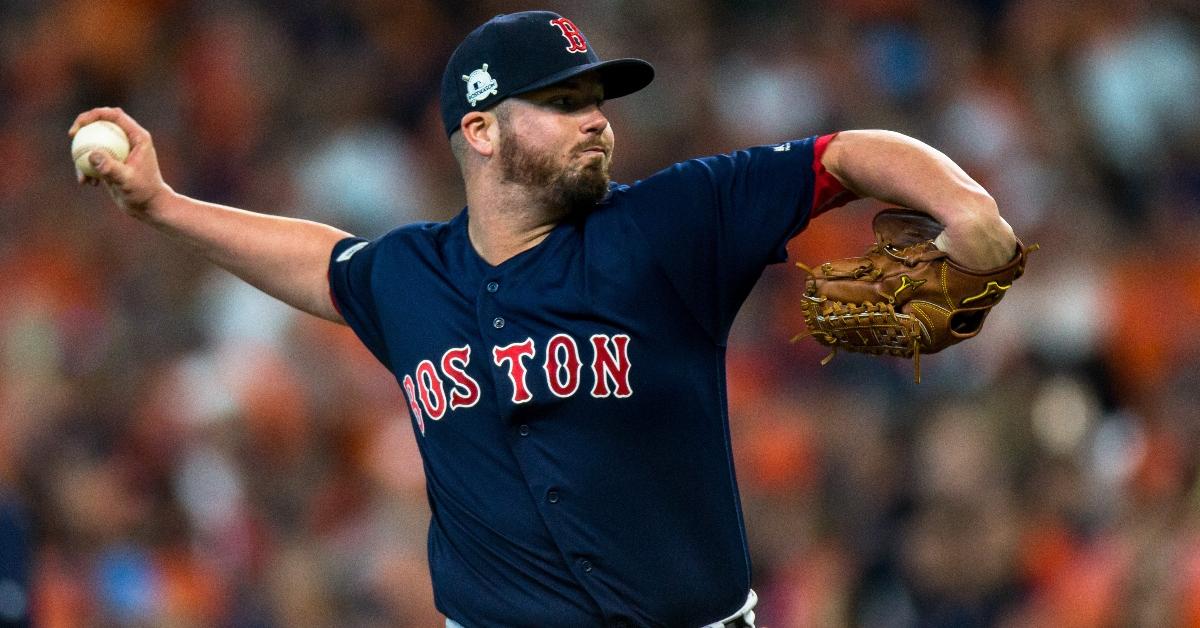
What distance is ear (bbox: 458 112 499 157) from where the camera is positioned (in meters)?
2.89

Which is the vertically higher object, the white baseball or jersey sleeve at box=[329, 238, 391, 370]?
the white baseball

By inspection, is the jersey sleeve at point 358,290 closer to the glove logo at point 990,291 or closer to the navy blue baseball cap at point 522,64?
the navy blue baseball cap at point 522,64

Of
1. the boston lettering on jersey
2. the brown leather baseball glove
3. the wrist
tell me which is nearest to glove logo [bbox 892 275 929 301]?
the brown leather baseball glove

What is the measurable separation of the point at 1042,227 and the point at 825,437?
128cm

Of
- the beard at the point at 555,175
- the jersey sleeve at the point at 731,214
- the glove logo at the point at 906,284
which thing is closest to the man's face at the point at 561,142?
the beard at the point at 555,175

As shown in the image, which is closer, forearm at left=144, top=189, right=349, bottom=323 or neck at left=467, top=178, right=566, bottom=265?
neck at left=467, top=178, right=566, bottom=265

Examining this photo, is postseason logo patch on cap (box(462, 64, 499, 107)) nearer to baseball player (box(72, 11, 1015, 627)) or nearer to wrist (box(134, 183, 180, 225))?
baseball player (box(72, 11, 1015, 627))

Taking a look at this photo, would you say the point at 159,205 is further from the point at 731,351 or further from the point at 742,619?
the point at 731,351

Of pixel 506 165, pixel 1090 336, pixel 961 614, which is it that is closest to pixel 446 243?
pixel 506 165

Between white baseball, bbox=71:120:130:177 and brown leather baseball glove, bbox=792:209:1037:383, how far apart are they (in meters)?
1.40

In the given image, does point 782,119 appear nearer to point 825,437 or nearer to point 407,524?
point 825,437

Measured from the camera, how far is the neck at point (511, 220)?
9.50 ft

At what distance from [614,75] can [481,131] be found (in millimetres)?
268

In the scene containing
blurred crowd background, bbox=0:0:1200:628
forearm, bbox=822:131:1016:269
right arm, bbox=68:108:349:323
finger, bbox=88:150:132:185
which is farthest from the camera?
blurred crowd background, bbox=0:0:1200:628
